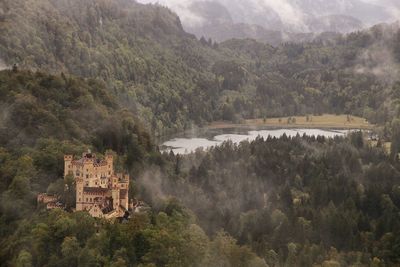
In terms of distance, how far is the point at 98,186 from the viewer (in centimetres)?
8425

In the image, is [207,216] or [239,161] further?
[239,161]

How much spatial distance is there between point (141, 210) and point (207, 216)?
68.9 ft

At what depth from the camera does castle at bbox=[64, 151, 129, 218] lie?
80.9 m

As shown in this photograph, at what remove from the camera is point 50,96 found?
125 metres

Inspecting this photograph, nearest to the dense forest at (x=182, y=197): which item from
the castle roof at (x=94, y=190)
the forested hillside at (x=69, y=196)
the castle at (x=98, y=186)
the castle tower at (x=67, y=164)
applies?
the forested hillside at (x=69, y=196)

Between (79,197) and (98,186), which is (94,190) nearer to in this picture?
(79,197)

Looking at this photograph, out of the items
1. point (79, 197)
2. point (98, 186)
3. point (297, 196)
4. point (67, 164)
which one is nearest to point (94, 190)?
point (79, 197)

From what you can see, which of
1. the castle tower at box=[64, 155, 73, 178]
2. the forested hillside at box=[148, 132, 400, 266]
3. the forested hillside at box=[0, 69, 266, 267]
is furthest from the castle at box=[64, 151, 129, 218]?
the forested hillside at box=[148, 132, 400, 266]

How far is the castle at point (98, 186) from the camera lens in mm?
80856

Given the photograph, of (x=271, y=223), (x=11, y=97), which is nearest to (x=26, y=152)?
(x=11, y=97)

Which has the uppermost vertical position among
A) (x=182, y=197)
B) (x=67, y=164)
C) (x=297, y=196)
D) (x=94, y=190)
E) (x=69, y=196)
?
(x=67, y=164)

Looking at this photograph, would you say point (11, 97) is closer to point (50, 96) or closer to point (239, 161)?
point (50, 96)

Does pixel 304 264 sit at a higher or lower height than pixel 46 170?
lower

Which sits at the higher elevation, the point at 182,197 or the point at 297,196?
the point at 182,197
